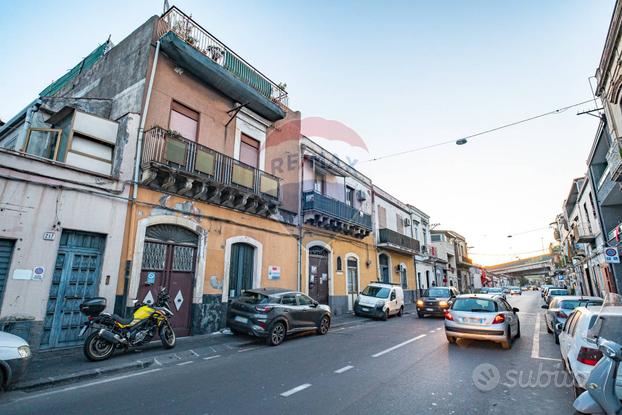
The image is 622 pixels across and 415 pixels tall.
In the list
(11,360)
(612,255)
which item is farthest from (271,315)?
(612,255)

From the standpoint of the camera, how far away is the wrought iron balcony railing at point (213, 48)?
11672mm

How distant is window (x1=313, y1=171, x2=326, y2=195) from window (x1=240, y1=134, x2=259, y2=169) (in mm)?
4794

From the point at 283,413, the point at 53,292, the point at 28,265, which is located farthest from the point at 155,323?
the point at 283,413

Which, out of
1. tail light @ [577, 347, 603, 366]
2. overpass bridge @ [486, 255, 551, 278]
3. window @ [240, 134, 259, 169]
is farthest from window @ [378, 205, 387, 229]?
overpass bridge @ [486, 255, 551, 278]

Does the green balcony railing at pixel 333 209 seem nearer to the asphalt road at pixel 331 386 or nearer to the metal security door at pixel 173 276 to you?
the metal security door at pixel 173 276

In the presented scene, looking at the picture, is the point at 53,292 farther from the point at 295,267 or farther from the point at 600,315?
the point at 600,315

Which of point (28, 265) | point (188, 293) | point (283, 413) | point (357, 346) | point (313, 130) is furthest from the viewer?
point (313, 130)

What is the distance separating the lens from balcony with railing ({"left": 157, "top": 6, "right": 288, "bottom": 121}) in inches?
441

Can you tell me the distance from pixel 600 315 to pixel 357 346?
5904mm

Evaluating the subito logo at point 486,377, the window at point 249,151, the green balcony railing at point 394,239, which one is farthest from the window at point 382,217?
the subito logo at point 486,377

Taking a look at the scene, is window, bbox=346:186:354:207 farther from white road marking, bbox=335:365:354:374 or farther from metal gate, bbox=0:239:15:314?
metal gate, bbox=0:239:15:314

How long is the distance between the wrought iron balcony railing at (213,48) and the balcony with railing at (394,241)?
12494 mm

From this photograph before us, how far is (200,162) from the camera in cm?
1107

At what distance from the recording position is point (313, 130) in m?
17.9
